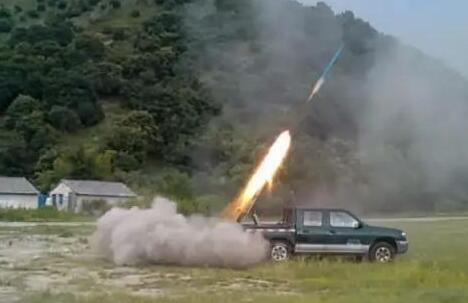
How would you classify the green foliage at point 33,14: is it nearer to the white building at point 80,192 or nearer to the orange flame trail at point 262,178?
the white building at point 80,192

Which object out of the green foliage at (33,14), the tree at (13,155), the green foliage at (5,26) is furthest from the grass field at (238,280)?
the green foliage at (33,14)

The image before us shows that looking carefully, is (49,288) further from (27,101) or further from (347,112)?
(27,101)

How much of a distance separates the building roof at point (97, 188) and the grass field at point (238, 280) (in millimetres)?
48292

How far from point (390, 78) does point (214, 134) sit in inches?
1150

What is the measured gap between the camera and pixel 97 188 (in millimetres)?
82562

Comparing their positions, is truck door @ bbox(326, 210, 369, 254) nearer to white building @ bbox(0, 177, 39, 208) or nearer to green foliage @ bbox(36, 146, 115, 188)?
white building @ bbox(0, 177, 39, 208)

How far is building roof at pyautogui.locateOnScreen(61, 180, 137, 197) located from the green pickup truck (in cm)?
5228

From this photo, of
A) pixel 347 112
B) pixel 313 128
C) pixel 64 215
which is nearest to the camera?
pixel 347 112

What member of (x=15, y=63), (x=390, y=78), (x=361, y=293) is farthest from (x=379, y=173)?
(x=15, y=63)

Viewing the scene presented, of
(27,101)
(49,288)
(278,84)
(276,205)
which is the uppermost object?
(27,101)

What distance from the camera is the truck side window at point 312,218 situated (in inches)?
1095

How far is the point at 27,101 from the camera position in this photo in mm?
99062

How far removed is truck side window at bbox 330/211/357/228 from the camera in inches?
1096

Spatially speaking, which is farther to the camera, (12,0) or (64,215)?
(12,0)
